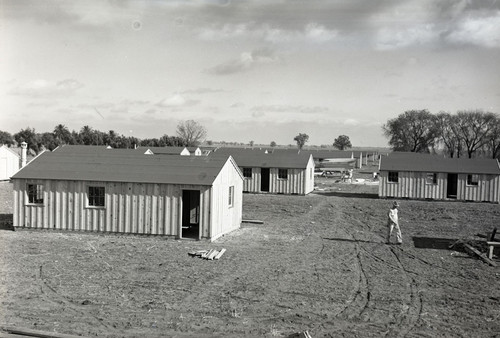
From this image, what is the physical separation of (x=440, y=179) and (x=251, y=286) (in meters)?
29.5

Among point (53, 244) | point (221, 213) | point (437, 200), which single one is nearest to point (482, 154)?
point (437, 200)

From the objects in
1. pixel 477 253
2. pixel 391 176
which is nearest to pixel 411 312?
pixel 477 253

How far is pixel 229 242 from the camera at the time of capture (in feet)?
65.8

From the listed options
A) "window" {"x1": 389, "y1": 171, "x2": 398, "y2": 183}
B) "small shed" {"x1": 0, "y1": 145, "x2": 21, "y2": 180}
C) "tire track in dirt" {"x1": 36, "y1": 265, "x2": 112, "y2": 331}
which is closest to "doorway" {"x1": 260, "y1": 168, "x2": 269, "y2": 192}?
"window" {"x1": 389, "y1": 171, "x2": 398, "y2": 183}

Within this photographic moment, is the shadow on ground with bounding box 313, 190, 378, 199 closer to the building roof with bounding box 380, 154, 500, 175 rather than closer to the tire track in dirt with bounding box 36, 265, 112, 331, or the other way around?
the building roof with bounding box 380, 154, 500, 175

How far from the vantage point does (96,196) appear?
69.2ft

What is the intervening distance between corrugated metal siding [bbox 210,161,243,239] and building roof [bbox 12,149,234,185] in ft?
1.74

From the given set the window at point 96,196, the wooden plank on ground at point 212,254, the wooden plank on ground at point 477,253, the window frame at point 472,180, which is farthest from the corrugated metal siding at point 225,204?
the window frame at point 472,180

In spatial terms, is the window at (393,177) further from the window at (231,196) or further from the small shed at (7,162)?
the small shed at (7,162)

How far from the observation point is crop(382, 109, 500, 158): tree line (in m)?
87.0

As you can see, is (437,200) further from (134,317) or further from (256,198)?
(134,317)

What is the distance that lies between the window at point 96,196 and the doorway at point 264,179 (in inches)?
906

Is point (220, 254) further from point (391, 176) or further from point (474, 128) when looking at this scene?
point (474, 128)

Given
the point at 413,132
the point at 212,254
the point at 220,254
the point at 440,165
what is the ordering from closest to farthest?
the point at 212,254
the point at 220,254
the point at 440,165
the point at 413,132
